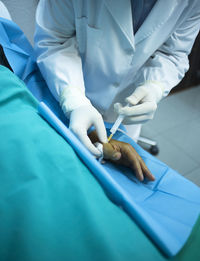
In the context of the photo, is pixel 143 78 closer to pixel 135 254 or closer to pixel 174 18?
pixel 174 18

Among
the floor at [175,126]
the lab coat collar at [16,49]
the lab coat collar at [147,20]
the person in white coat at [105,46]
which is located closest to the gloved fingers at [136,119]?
the person in white coat at [105,46]

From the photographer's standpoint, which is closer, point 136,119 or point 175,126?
point 136,119

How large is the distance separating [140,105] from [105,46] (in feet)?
1.00

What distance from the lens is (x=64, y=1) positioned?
0.75 m

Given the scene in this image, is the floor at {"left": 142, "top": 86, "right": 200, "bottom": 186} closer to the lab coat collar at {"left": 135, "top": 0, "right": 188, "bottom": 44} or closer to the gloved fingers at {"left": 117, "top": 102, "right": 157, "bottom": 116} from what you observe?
the gloved fingers at {"left": 117, "top": 102, "right": 157, "bottom": 116}

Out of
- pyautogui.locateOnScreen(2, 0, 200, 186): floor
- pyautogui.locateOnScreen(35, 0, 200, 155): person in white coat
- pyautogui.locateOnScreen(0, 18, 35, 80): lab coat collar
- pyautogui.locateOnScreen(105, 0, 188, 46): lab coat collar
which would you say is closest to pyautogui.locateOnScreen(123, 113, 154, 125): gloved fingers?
pyautogui.locateOnScreen(35, 0, 200, 155): person in white coat

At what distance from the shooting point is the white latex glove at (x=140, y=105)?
0.80 m

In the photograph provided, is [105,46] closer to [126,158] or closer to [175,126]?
[126,158]

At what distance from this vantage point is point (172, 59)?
100 centimetres

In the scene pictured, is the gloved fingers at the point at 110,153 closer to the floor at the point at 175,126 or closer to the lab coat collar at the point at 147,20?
the lab coat collar at the point at 147,20

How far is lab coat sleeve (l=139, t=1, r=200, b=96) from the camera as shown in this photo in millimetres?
919

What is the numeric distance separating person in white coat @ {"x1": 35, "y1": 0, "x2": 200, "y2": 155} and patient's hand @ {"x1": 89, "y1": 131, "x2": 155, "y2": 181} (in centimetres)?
5

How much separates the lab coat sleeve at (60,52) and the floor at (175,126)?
0.33 meters

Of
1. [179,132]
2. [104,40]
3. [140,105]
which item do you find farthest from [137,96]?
[179,132]
